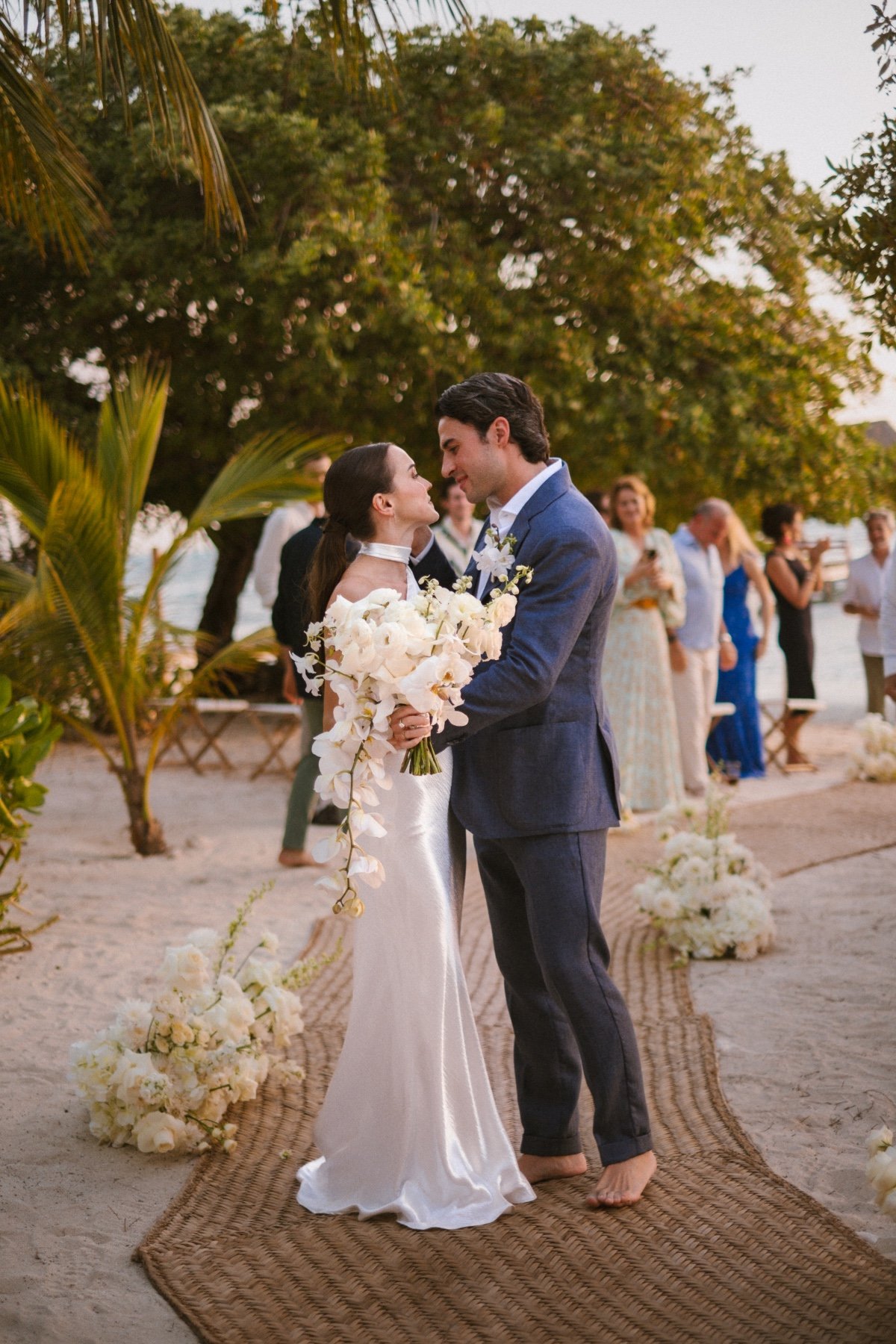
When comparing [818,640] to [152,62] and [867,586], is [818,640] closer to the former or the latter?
[867,586]

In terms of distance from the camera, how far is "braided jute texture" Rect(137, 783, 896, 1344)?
2766 millimetres

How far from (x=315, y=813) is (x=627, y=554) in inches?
106

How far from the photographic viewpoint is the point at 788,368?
44.0ft

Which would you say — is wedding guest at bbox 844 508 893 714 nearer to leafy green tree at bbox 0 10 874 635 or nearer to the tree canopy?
the tree canopy

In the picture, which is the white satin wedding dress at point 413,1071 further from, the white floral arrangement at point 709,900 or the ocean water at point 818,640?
the ocean water at point 818,640

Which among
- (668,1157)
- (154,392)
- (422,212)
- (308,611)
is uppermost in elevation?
(422,212)

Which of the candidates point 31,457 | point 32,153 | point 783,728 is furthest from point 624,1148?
point 783,728

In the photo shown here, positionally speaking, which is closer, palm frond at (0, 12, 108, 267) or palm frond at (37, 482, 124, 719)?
palm frond at (0, 12, 108, 267)

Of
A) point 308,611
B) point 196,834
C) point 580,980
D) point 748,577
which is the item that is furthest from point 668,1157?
point 748,577

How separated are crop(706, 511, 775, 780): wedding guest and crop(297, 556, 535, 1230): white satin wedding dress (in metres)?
7.30

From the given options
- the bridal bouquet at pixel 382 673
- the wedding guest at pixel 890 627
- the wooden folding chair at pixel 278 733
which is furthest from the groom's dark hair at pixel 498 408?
the wooden folding chair at pixel 278 733

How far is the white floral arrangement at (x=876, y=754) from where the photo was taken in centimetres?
991

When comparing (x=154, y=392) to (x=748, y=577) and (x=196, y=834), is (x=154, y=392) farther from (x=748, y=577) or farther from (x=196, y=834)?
(x=748, y=577)

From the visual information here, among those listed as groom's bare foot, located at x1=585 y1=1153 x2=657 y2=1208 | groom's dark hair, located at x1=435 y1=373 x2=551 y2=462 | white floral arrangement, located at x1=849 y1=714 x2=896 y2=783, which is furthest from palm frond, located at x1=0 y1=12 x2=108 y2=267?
white floral arrangement, located at x1=849 y1=714 x2=896 y2=783
